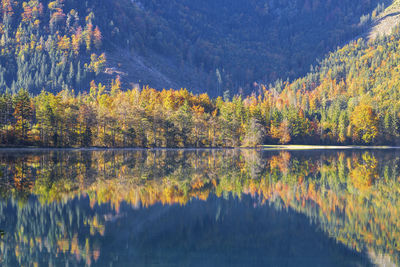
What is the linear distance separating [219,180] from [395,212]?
18.9m

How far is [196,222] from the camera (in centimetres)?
2608

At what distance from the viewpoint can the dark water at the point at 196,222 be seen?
65.4 ft

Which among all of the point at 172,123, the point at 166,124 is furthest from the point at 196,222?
the point at 172,123

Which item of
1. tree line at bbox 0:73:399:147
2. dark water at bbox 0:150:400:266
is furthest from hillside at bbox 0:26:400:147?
dark water at bbox 0:150:400:266

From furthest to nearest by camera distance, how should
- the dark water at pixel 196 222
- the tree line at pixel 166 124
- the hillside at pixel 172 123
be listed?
the hillside at pixel 172 123, the tree line at pixel 166 124, the dark water at pixel 196 222

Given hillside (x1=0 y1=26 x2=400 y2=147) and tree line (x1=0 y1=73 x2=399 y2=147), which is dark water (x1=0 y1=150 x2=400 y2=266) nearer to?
hillside (x1=0 y1=26 x2=400 y2=147)

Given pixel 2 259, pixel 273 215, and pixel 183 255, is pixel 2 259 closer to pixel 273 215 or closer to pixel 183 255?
pixel 183 255

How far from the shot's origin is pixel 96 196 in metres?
32.9

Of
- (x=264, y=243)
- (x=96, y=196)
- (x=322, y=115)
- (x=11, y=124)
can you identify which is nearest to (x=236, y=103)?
(x=322, y=115)

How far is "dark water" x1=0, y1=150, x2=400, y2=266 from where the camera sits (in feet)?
65.4

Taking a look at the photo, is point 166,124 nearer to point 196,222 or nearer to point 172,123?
point 172,123

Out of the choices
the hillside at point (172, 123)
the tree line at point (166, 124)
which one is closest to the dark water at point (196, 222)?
the hillside at point (172, 123)

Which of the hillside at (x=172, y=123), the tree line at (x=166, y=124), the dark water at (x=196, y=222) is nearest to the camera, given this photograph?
the dark water at (x=196, y=222)

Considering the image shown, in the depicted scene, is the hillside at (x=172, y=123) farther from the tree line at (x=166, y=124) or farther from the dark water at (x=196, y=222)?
the dark water at (x=196, y=222)
